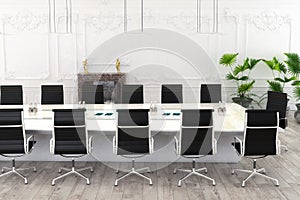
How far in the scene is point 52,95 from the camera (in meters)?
7.21

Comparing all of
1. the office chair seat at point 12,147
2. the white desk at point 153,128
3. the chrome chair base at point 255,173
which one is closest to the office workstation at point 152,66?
the white desk at point 153,128

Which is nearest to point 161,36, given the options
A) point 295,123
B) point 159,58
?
point 159,58

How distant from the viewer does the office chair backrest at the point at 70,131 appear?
5.02 meters

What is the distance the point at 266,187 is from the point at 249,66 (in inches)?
183

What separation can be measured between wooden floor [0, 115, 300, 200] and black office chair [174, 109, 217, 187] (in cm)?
46

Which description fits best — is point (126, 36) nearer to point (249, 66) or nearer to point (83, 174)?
point (249, 66)

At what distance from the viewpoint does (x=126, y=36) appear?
9.81 meters

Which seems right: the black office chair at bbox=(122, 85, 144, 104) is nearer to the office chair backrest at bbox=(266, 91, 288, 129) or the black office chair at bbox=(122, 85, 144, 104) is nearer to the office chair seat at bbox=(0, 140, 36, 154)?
the office chair backrest at bbox=(266, 91, 288, 129)

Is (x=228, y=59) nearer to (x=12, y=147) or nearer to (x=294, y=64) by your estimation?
(x=294, y=64)

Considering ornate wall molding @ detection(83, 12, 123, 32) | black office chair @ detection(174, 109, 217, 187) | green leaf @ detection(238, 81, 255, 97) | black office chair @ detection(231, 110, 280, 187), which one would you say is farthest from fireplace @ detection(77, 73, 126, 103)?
black office chair @ detection(231, 110, 280, 187)

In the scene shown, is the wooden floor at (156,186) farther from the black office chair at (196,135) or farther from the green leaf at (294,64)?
the green leaf at (294,64)

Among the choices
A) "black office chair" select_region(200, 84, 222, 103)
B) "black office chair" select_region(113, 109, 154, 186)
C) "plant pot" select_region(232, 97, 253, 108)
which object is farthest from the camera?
"plant pot" select_region(232, 97, 253, 108)

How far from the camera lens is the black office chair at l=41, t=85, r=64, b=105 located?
7199 mm

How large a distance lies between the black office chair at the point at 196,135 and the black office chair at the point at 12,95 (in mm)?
3380
